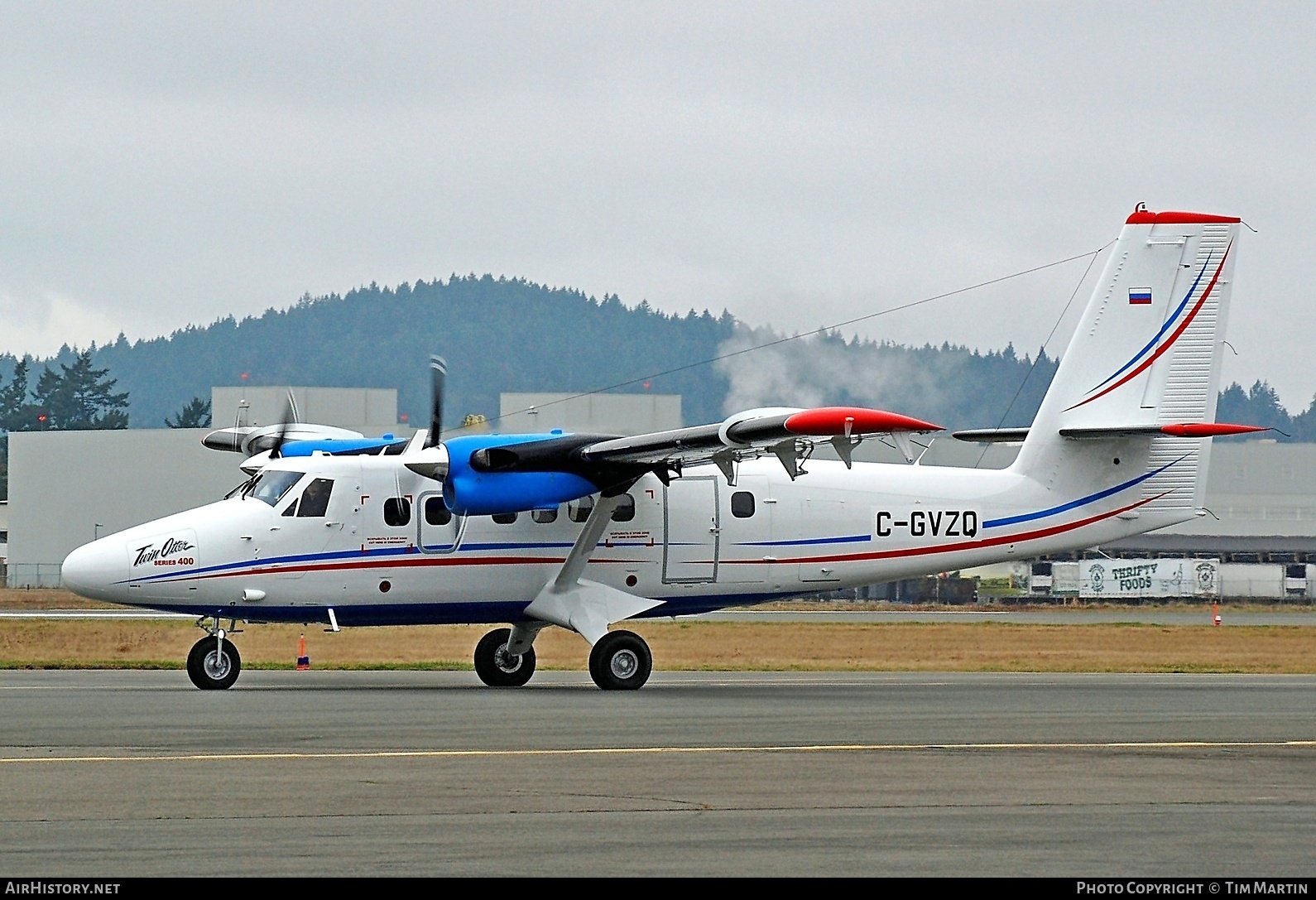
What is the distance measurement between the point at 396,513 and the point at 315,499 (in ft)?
3.75

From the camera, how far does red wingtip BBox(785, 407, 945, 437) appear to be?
65.4 ft

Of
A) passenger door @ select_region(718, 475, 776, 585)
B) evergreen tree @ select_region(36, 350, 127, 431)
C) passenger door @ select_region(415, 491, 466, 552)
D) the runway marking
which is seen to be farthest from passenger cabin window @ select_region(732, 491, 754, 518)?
evergreen tree @ select_region(36, 350, 127, 431)

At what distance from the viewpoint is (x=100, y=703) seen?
1988cm

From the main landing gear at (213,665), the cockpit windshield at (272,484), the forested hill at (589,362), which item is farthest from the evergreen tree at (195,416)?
the main landing gear at (213,665)

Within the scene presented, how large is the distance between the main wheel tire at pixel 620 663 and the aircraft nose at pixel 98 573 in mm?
6552

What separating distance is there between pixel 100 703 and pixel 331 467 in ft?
17.1

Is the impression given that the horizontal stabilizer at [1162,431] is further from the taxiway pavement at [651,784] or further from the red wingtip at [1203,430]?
the taxiway pavement at [651,784]

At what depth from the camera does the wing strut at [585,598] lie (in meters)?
24.1

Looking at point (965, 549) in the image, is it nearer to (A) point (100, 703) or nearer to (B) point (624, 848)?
(A) point (100, 703)

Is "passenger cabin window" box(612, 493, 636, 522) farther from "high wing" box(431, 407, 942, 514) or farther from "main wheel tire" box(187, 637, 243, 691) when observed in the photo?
"main wheel tire" box(187, 637, 243, 691)

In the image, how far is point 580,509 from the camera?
24828 millimetres

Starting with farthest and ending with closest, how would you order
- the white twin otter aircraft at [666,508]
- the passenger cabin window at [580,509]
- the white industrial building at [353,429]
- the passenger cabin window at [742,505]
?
the white industrial building at [353,429] → the passenger cabin window at [742,505] → the passenger cabin window at [580,509] → the white twin otter aircraft at [666,508]

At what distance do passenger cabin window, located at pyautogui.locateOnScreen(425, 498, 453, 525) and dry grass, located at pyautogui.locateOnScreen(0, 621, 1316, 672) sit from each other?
7.72 meters
